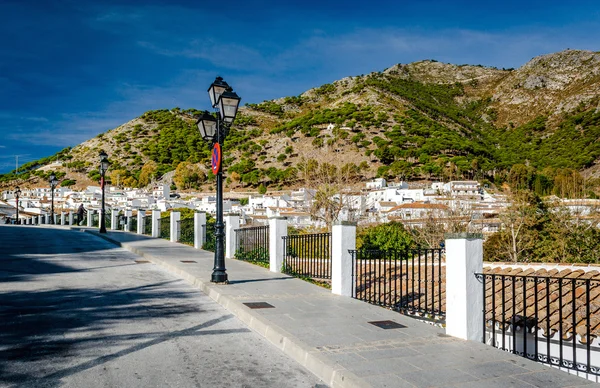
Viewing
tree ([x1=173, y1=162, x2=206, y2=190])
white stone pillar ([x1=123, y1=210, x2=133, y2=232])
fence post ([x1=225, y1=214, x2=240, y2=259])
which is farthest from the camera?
tree ([x1=173, y1=162, x2=206, y2=190])

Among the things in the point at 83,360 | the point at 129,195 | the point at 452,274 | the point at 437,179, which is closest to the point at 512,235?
the point at 452,274

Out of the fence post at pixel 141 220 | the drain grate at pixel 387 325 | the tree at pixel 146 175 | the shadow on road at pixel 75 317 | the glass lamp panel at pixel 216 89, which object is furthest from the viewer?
the tree at pixel 146 175

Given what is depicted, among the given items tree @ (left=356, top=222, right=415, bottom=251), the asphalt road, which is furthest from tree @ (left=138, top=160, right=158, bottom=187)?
the asphalt road

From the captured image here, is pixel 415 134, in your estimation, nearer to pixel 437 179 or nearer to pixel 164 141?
pixel 437 179

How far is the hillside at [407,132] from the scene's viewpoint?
3425 inches

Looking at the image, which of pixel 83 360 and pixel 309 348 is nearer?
pixel 83 360

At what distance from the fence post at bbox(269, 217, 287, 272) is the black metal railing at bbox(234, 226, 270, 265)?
1141 mm

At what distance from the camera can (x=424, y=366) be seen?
4.81m

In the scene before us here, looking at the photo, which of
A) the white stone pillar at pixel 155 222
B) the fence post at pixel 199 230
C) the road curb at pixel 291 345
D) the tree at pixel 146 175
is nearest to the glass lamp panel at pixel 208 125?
the road curb at pixel 291 345

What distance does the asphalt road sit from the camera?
4.57 m

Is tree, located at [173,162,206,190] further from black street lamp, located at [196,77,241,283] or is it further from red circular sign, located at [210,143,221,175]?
red circular sign, located at [210,143,221,175]

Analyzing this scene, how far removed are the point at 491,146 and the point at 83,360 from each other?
107 m

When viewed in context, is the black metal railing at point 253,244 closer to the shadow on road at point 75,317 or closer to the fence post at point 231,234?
the fence post at point 231,234

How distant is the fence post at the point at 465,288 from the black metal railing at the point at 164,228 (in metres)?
18.2
